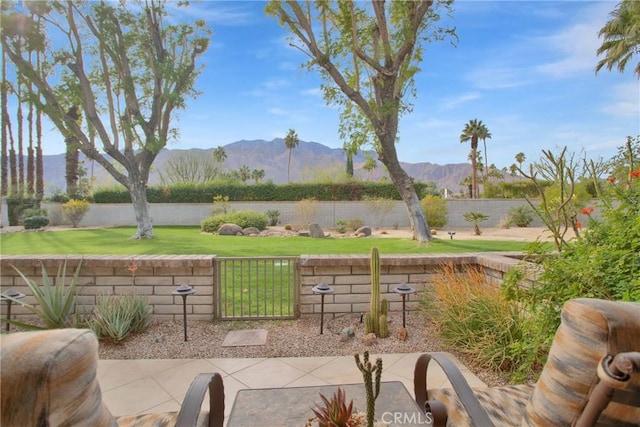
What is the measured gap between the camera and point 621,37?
594 inches

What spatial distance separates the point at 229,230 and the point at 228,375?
1093 centimetres

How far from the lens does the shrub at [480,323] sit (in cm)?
274

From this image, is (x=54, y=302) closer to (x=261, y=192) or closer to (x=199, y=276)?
(x=199, y=276)

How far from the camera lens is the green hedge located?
18.4 metres

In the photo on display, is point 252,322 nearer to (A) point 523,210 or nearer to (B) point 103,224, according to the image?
(A) point 523,210

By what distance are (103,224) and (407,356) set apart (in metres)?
20.0

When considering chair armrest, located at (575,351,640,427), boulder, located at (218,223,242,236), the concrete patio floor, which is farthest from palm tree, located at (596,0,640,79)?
chair armrest, located at (575,351,640,427)

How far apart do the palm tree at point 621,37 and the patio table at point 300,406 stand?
722 inches

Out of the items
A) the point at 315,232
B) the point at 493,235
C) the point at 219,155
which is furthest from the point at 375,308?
the point at 219,155

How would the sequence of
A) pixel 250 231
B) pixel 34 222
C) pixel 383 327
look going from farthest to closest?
pixel 34 222 → pixel 250 231 → pixel 383 327

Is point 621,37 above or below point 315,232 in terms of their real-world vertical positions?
above

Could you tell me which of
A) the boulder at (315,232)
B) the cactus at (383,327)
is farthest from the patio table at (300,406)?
the boulder at (315,232)

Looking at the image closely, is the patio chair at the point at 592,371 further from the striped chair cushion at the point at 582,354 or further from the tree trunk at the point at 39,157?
the tree trunk at the point at 39,157

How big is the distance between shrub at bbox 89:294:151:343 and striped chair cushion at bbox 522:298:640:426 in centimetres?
348
